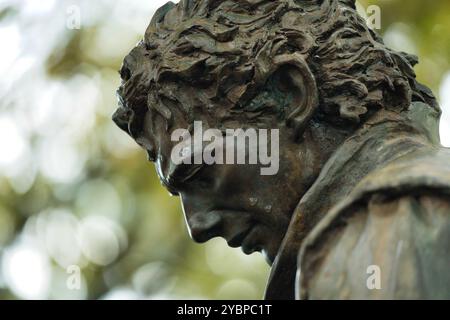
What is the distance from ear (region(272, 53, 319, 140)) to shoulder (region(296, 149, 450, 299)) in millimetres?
379

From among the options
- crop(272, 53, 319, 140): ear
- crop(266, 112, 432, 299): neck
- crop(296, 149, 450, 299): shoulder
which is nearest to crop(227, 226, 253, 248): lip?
crop(266, 112, 432, 299): neck

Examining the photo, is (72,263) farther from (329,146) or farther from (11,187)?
(329,146)

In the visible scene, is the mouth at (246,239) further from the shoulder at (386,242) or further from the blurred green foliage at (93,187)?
the blurred green foliage at (93,187)

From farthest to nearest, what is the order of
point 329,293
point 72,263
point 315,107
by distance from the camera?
point 72,263 → point 315,107 → point 329,293

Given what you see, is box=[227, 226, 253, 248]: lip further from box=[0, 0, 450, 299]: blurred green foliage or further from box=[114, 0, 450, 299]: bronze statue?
box=[0, 0, 450, 299]: blurred green foliage

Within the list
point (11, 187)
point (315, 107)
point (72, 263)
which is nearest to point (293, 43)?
point (315, 107)

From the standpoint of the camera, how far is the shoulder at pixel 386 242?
9.67ft

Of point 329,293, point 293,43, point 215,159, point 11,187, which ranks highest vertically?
point 11,187

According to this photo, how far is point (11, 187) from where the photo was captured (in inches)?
384

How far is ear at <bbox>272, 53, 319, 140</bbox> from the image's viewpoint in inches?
139

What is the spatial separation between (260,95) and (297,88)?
0.09m

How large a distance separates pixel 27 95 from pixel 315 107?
6.04 m

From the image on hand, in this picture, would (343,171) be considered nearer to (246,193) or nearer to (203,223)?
(246,193)

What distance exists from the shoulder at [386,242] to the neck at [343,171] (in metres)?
0.21
